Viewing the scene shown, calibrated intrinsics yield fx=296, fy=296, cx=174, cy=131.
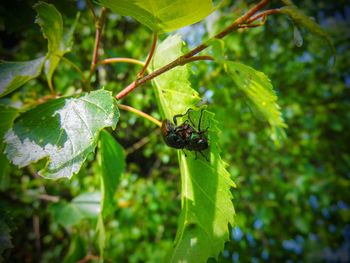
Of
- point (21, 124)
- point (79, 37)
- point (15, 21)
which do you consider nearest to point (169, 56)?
point (21, 124)

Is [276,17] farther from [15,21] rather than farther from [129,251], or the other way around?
[129,251]

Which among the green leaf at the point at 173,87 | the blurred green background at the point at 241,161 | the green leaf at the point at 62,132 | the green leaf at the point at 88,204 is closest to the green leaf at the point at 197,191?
the green leaf at the point at 173,87

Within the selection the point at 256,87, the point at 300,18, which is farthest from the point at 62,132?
the point at 300,18

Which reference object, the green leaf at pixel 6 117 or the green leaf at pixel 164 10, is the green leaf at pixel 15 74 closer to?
the green leaf at pixel 6 117

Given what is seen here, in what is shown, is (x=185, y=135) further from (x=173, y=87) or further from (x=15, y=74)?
(x=15, y=74)

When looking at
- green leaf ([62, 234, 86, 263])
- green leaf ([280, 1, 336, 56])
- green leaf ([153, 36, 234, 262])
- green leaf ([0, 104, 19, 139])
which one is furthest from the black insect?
green leaf ([62, 234, 86, 263])

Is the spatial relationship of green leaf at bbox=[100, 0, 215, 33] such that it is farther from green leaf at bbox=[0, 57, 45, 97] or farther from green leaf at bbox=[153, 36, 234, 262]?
green leaf at bbox=[0, 57, 45, 97]
